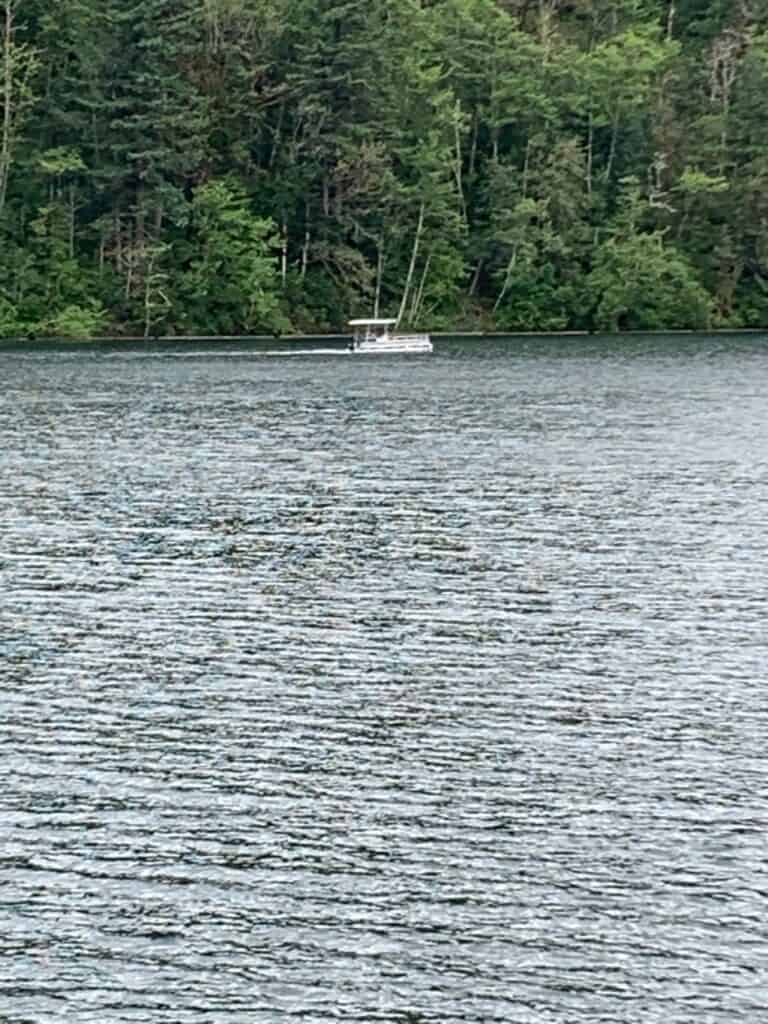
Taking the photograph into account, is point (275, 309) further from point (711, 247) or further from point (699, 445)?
point (699, 445)

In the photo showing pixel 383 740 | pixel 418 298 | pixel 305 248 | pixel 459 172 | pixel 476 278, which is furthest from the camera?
pixel 476 278

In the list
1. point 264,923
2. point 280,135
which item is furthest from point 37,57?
point 264,923

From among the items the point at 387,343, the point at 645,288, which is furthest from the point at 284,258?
the point at 645,288

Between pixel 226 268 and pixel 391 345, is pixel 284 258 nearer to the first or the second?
pixel 226 268

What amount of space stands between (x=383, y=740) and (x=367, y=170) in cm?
10134

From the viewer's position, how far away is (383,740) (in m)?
27.1

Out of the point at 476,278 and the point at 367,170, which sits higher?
the point at 367,170

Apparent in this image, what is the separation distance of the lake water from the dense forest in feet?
213

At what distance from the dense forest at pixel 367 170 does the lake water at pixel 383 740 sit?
64808 mm

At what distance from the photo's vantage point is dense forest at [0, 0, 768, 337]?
4769 inches

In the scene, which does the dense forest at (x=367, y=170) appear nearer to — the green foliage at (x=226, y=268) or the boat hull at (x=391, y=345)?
the green foliage at (x=226, y=268)

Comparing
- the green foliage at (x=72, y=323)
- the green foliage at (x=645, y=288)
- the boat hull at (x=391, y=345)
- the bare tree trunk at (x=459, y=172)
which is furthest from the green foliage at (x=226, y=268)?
the green foliage at (x=645, y=288)

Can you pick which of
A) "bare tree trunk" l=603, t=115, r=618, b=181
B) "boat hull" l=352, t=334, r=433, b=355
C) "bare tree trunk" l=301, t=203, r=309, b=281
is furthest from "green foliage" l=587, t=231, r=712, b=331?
"boat hull" l=352, t=334, r=433, b=355

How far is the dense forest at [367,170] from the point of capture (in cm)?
12112
